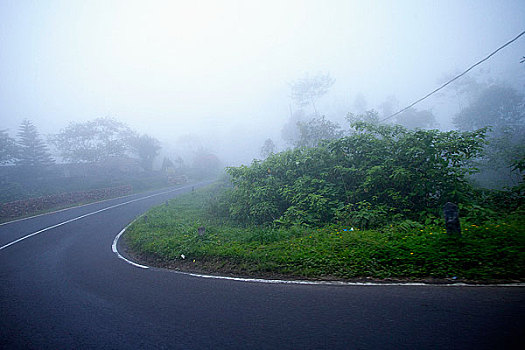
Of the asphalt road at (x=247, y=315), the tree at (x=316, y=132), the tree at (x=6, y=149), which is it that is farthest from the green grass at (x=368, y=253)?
the tree at (x=6, y=149)

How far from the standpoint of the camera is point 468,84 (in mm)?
55562

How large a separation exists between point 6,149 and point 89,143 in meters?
10.6

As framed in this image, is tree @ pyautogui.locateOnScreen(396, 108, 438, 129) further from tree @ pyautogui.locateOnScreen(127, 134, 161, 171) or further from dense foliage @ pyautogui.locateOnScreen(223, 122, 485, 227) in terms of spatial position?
tree @ pyautogui.locateOnScreen(127, 134, 161, 171)

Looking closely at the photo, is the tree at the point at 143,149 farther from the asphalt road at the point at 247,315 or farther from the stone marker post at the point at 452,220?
the stone marker post at the point at 452,220

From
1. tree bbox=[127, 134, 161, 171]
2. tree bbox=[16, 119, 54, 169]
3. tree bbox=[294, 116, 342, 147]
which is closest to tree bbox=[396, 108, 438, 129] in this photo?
tree bbox=[294, 116, 342, 147]

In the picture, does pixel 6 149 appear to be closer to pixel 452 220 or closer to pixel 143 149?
pixel 143 149

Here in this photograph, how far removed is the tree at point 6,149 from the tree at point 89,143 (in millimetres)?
5771

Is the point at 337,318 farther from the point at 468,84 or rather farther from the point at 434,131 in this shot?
the point at 468,84

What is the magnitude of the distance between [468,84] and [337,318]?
3030 inches

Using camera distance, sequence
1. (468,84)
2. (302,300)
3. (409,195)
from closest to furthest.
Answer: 1. (302,300)
2. (409,195)
3. (468,84)

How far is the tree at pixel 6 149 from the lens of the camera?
34156 mm

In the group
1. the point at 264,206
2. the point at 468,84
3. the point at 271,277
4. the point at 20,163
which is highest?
the point at 468,84

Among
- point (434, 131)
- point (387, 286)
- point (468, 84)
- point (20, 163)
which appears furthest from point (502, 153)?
point (20, 163)

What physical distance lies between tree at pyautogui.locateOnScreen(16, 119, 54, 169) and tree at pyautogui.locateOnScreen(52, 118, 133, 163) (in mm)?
3270
